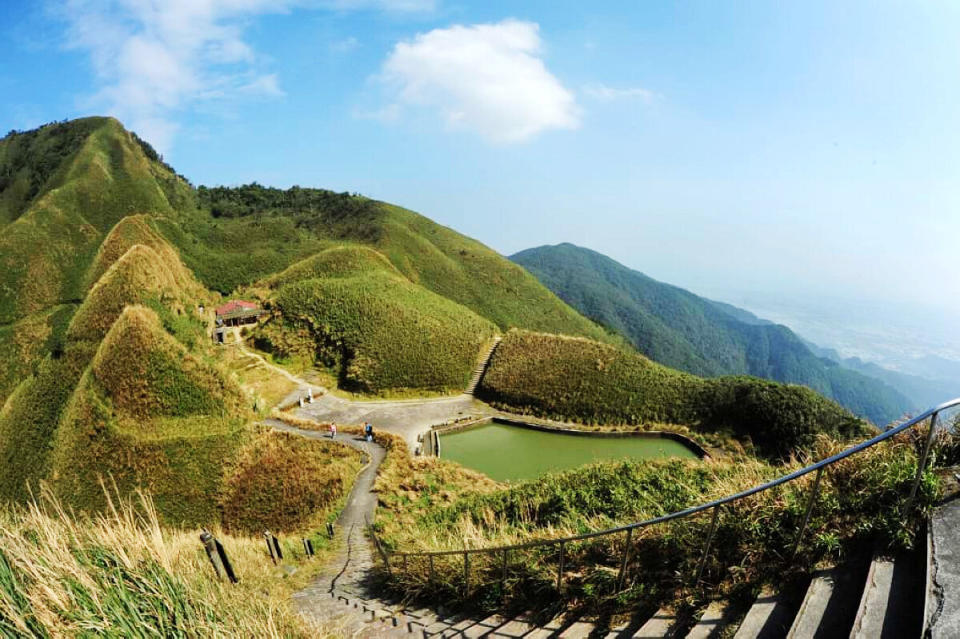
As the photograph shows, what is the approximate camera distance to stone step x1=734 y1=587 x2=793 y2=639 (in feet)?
10.5

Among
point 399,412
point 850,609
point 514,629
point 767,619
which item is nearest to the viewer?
point 850,609

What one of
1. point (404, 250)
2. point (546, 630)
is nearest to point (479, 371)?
point (546, 630)

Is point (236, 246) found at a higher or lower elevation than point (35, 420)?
higher

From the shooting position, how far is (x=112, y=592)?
3086 millimetres

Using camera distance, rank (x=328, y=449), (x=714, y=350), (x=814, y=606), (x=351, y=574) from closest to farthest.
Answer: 1. (x=814, y=606)
2. (x=351, y=574)
3. (x=328, y=449)
4. (x=714, y=350)

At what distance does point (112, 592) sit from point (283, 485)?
14.4 metres

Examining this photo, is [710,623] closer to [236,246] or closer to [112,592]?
[112,592]

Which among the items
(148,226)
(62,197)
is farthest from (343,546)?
(62,197)

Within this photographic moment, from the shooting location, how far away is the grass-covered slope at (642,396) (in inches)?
790

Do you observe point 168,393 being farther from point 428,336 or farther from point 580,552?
point 580,552

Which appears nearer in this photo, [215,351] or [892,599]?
[892,599]

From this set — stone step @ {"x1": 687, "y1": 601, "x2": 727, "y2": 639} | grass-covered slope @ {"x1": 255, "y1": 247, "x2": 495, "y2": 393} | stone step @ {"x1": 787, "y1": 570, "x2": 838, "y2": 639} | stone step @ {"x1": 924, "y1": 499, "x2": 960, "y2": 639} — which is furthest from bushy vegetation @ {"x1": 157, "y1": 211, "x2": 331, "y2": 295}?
stone step @ {"x1": 924, "y1": 499, "x2": 960, "y2": 639}

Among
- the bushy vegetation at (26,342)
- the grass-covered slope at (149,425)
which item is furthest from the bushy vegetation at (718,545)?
the bushy vegetation at (26,342)

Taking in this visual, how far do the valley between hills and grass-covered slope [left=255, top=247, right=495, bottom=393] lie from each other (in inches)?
7.5
